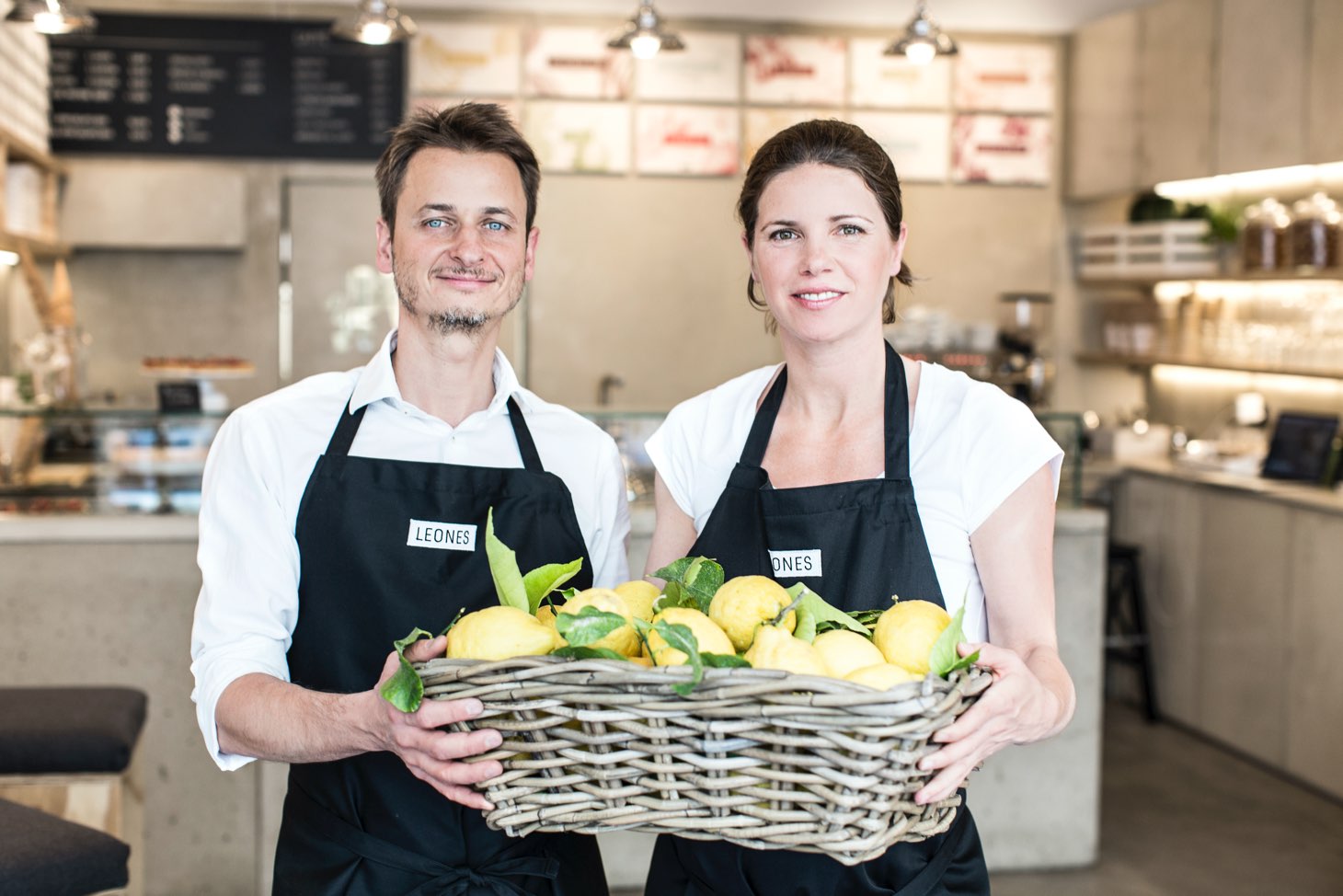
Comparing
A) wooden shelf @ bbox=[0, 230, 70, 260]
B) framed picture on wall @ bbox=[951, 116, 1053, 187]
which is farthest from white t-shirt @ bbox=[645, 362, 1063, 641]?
framed picture on wall @ bbox=[951, 116, 1053, 187]

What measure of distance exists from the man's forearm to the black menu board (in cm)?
467

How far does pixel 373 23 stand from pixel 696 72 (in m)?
2.38

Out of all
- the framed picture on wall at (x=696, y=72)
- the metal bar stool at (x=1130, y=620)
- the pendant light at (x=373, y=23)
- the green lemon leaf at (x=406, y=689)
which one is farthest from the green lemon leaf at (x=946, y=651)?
the framed picture on wall at (x=696, y=72)

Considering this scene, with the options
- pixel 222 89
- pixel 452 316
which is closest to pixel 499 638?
pixel 452 316

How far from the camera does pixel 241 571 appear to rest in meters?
1.61

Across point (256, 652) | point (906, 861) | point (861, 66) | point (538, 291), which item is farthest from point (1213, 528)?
point (256, 652)

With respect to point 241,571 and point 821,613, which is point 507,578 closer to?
point 821,613

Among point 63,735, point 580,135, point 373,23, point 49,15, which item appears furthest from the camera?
point 580,135

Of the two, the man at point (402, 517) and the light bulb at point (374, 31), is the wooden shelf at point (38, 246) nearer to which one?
the light bulb at point (374, 31)

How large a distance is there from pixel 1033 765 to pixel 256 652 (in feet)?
8.60

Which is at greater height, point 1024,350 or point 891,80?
point 891,80

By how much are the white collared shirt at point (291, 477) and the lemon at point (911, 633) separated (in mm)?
638

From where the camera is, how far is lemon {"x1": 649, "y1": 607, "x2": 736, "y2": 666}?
1.17m

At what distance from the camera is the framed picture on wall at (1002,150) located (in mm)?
6180
